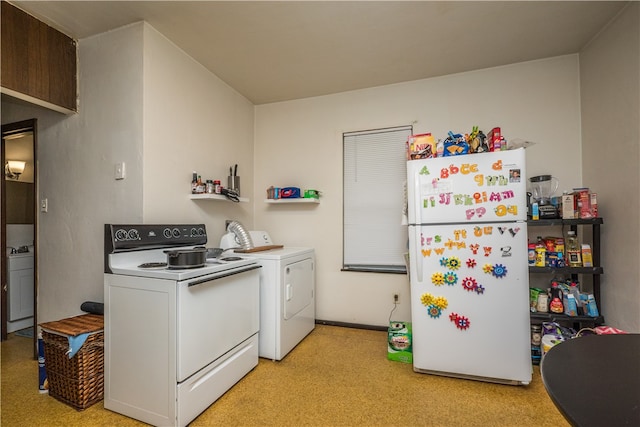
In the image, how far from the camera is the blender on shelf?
2.29 m

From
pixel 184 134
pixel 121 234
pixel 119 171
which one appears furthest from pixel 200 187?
pixel 121 234

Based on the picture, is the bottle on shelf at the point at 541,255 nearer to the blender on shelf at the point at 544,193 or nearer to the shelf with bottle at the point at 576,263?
the shelf with bottle at the point at 576,263

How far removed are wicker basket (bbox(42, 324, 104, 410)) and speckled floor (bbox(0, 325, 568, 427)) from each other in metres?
0.06

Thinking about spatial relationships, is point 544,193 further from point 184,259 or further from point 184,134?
point 184,134

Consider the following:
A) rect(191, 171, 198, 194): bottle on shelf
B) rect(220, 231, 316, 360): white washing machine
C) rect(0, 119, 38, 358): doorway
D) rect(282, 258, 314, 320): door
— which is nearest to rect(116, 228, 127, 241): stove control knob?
rect(191, 171, 198, 194): bottle on shelf

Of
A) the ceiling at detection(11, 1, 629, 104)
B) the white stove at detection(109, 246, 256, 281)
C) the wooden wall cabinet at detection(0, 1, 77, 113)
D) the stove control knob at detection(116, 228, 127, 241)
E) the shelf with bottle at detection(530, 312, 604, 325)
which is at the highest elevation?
the ceiling at detection(11, 1, 629, 104)

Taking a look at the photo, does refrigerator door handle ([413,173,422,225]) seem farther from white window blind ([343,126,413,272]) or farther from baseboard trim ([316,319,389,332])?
baseboard trim ([316,319,389,332])

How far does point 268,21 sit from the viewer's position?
6.82 ft

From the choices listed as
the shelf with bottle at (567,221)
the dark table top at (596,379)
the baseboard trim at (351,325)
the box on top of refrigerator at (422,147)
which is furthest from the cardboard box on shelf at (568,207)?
the baseboard trim at (351,325)

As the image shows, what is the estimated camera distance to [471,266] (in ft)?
6.62

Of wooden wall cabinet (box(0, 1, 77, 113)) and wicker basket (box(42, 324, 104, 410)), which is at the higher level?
wooden wall cabinet (box(0, 1, 77, 113))

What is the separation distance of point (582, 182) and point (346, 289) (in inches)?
92.7

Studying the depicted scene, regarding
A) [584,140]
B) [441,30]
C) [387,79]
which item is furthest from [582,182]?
[387,79]

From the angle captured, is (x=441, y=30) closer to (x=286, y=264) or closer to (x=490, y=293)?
(x=490, y=293)
